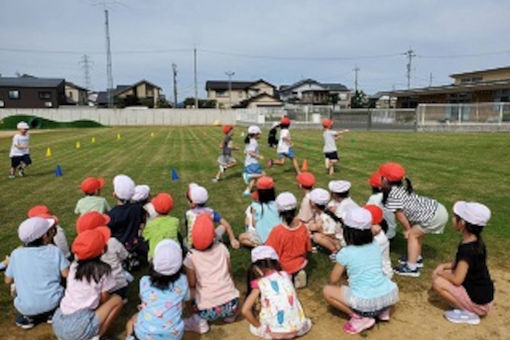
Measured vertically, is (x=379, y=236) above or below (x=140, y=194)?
below

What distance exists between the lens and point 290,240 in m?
4.05

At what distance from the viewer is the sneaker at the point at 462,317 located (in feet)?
11.5

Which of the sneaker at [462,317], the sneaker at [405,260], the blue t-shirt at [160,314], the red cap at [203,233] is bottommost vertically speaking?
the sneaker at [462,317]

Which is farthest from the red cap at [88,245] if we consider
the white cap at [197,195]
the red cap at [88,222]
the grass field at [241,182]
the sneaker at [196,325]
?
the white cap at [197,195]

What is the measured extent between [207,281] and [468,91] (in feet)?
128

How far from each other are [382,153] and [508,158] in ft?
14.4

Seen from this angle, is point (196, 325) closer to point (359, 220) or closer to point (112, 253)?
point (112, 253)

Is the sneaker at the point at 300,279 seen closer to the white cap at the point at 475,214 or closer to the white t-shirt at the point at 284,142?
the white cap at the point at 475,214

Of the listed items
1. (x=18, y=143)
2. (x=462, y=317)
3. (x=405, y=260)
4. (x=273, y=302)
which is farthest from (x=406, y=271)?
(x=18, y=143)

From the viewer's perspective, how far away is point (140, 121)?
5053 centimetres

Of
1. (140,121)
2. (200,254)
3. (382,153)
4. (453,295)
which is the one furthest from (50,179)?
(140,121)

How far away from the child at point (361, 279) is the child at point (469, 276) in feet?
1.93

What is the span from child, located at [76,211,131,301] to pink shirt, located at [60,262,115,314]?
1.13 feet

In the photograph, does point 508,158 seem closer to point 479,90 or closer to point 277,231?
point 277,231
